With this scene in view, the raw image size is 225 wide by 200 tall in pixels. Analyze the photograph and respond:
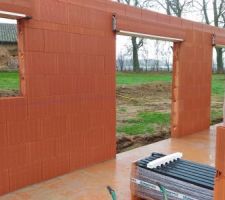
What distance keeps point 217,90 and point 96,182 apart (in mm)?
15931

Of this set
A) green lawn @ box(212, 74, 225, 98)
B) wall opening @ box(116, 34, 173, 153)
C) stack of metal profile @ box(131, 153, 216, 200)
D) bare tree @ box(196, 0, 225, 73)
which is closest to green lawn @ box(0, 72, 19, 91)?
wall opening @ box(116, 34, 173, 153)

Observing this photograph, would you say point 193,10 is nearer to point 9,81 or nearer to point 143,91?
point 143,91

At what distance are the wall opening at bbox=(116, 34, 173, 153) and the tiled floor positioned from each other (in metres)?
1.51

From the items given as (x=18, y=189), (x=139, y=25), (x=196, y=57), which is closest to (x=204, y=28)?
(x=196, y=57)

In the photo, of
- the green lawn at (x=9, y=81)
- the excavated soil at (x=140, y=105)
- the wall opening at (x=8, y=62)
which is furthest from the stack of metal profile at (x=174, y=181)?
the green lawn at (x=9, y=81)

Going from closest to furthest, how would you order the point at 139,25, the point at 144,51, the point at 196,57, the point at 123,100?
the point at 139,25
the point at 196,57
the point at 123,100
the point at 144,51

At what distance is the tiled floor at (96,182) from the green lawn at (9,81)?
6.27m

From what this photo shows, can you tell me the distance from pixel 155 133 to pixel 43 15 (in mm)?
5324

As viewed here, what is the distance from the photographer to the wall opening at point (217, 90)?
11496mm

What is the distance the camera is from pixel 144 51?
26.4m

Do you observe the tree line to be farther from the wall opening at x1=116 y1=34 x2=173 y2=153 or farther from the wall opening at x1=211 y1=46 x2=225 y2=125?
the wall opening at x1=116 y1=34 x2=173 y2=153

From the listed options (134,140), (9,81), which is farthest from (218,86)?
(134,140)

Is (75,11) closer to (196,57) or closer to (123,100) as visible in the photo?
(196,57)

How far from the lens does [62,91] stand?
4.98 metres
